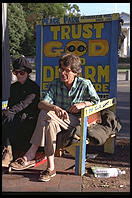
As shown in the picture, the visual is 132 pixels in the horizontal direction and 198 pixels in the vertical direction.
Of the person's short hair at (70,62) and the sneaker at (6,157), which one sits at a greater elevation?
the person's short hair at (70,62)

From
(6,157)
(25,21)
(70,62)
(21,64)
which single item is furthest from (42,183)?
(25,21)

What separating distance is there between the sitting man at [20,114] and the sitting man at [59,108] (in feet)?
0.94

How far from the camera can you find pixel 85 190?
3240 millimetres

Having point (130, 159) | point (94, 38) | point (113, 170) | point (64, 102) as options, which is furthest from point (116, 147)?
point (94, 38)

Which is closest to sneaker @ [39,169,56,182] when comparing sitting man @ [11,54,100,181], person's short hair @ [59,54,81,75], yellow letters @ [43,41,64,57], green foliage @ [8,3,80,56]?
sitting man @ [11,54,100,181]

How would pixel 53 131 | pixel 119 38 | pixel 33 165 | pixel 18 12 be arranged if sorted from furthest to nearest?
pixel 18 12
pixel 119 38
pixel 33 165
pixel 53 131

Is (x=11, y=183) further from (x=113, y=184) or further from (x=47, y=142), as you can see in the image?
(x=113, y=184)

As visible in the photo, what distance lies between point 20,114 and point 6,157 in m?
0.57

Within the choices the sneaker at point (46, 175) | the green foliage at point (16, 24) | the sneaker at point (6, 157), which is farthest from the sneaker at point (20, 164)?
the green foliage at point (16, 24)

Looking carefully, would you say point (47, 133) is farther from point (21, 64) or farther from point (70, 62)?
point (21, 64)

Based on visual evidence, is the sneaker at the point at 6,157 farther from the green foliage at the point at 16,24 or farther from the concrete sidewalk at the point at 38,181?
the green foliage at the point at 16,24

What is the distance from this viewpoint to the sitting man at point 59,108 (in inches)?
140

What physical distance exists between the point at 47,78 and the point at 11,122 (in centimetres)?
150

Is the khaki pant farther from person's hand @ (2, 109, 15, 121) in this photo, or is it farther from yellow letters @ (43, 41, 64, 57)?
yellow letters @ (43, 41, 64, 57)
